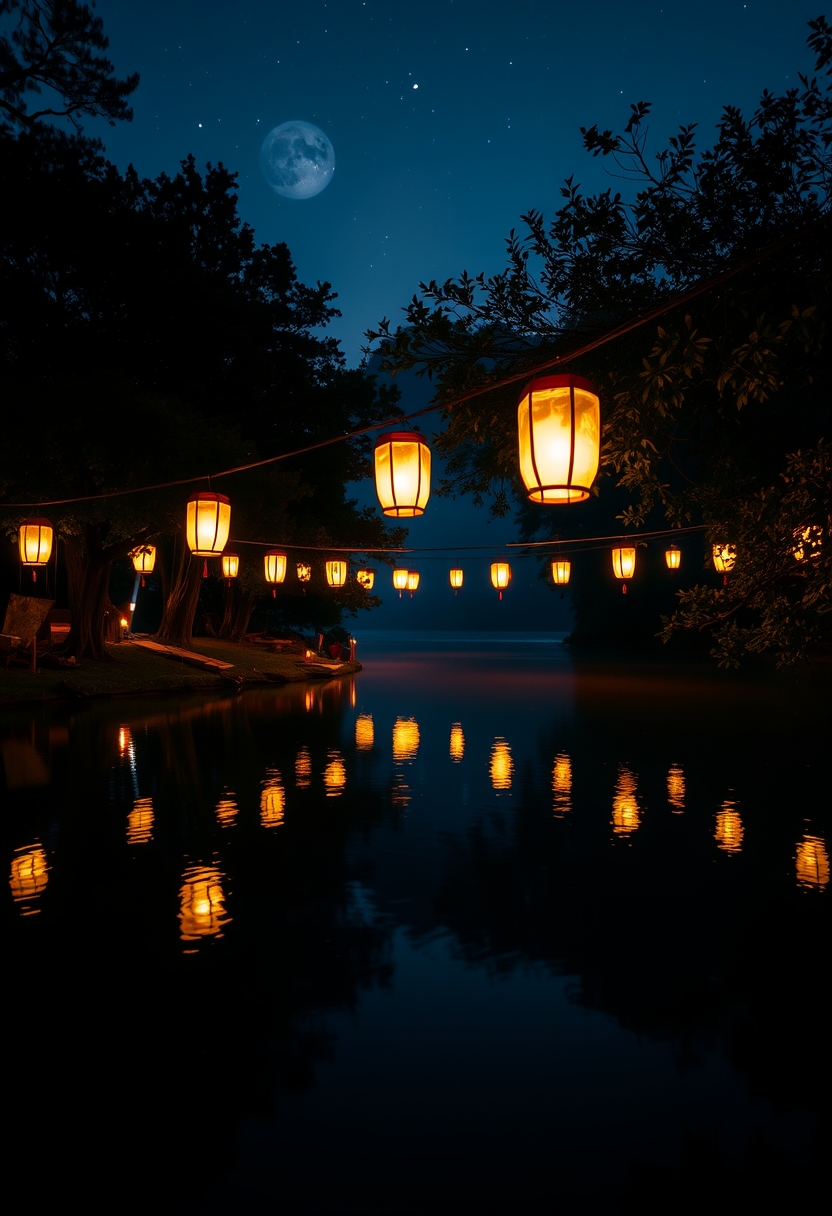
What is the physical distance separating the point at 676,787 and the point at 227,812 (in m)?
4.70

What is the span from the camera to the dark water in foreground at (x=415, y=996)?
245 centimetres

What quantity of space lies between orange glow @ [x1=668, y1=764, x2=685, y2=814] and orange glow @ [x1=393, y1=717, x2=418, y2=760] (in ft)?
11.0

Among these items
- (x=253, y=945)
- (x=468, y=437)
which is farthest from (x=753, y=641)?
(x=253, y=945)

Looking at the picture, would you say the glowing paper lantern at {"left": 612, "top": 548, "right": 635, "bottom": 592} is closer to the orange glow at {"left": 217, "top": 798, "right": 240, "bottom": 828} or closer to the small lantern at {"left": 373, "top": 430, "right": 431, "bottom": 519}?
the small lantern at {"left": 373, "top": 430, "right": 431, "bottom": 519}

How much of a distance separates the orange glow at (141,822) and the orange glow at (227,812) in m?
0.59

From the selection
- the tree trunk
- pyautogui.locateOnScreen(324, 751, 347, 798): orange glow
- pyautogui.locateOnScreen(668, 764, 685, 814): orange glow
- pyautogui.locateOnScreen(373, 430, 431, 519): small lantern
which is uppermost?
pyautogui.locateOnScreen(373, 430, 431, 519): small lantern

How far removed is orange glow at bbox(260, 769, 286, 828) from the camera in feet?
22.2

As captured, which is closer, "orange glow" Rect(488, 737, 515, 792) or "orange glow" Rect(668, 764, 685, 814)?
"orange glow" Rect(668, 764, 685, 814)

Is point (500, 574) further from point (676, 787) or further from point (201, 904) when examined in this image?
point (201, 904)

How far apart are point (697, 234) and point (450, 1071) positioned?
7149 mm

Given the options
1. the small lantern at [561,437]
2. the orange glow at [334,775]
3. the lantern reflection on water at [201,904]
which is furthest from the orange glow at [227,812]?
the small lantern at [561,437]

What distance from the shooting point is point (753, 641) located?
790 cm

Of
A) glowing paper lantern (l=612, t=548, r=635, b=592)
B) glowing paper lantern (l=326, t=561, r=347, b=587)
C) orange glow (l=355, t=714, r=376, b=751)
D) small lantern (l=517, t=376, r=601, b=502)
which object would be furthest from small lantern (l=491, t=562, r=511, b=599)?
small lantern (l=517, t=376, r=601, b=502)

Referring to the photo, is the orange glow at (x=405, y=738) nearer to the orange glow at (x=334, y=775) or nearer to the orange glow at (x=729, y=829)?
the orange glow at (x=334, y=775)
